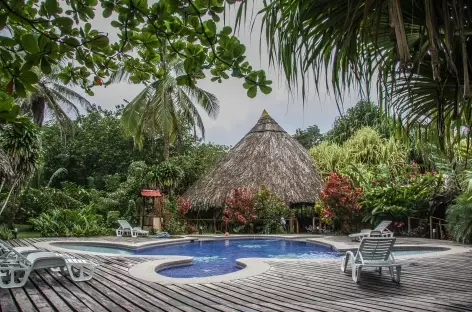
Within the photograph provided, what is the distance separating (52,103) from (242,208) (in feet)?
32.6

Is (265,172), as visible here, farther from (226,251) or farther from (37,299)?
(37,299)

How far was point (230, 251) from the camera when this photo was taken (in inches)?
472

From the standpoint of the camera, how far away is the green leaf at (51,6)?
1494 millimetres

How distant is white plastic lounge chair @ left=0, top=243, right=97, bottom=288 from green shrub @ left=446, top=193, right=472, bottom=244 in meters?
9.15

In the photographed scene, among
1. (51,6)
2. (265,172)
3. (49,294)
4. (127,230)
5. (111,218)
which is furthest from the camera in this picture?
(265,172)

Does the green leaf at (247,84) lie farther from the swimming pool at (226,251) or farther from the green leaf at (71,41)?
the swimming pool at (226,251)

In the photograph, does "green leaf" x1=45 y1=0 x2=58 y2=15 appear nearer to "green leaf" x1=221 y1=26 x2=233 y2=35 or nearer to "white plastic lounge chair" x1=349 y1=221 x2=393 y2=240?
"green leaf" x1=221 y1=26 x2=233 y2=35

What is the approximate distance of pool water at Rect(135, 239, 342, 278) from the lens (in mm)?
8951

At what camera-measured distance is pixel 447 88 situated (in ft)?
8.19

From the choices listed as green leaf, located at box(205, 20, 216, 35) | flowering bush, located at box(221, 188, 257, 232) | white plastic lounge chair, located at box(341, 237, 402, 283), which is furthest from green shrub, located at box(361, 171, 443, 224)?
green leaf, located at box(205, 20, 216, 35)

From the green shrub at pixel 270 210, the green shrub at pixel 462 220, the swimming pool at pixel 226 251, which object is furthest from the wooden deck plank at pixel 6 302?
the green shrub at pixel 270 210

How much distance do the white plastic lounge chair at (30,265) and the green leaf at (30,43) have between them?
436cm

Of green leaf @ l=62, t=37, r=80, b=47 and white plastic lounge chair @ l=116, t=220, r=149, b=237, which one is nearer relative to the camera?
green leaf @ l=62, t=37, r=80, b=47

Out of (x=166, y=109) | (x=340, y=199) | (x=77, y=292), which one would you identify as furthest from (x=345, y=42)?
(x=166, y=109)
